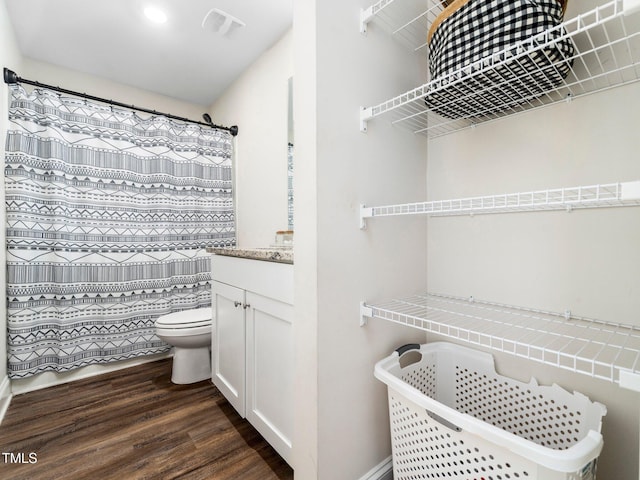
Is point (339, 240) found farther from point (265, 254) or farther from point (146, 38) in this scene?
point (146, 38)

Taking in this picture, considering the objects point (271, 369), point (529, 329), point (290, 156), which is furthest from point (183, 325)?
point (529, 329)

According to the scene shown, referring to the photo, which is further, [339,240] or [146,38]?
[146,38]

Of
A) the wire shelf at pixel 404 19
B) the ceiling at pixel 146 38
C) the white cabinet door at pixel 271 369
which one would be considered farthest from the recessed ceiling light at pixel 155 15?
the white cabinet door at pixel 271 369

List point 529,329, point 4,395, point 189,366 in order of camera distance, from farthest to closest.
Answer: point 189,366 → point 4,395 → point 529,329

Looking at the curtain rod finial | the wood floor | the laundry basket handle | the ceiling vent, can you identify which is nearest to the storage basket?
the laundry basket handle

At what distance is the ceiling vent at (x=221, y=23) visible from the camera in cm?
183

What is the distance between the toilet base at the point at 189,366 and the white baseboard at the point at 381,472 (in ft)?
4.42

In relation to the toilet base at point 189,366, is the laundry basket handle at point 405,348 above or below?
above

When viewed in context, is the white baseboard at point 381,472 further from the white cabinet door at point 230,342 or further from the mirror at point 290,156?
the mirror at point 290,156

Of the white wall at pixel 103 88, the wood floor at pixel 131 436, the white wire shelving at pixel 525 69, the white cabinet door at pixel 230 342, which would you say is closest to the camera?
the white wire shelving at pixel 525 69

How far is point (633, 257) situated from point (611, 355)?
29 cm

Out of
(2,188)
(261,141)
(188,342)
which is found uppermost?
(261,141)

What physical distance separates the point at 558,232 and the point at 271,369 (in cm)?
117

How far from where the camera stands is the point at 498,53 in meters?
0.77
